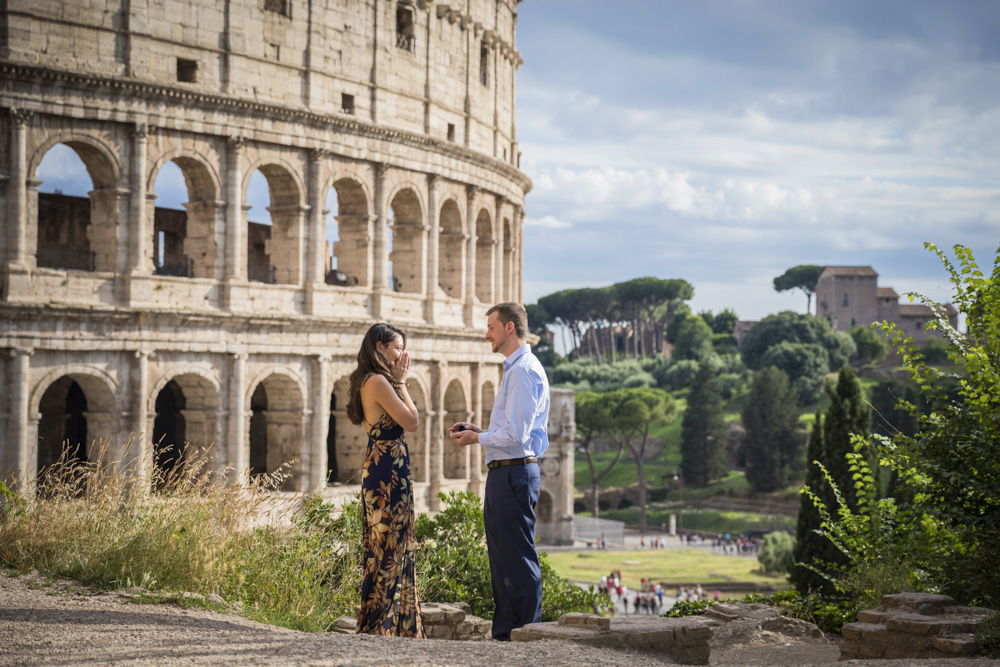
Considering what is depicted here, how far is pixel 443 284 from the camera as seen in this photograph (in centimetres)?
2900

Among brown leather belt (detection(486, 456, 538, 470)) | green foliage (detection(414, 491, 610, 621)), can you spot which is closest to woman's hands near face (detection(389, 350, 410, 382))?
brown leather belt (detection(486, 456, 538, 470))

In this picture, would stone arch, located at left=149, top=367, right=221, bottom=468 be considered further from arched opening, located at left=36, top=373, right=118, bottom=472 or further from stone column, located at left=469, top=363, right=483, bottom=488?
stone column, located at left=469, top=363, right=483, bottom=488

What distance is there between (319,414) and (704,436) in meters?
49.3

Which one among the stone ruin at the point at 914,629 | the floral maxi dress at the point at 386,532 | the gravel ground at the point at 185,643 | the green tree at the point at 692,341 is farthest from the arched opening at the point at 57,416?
the green tree at the point at 692,341

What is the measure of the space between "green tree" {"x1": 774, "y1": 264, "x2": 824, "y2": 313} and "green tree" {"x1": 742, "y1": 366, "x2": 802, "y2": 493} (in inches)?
1807

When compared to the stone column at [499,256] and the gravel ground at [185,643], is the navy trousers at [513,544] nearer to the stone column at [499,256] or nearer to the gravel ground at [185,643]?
the gravel ground at [185,643]

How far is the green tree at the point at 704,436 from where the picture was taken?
70438mm

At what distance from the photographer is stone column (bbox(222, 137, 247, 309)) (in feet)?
76.5

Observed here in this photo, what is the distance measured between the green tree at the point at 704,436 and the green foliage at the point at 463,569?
5469 cm

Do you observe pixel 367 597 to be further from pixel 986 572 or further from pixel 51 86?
pixel 51 86

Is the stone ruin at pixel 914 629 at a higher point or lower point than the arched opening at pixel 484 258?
lower

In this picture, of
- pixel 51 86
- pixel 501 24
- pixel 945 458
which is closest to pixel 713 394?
pixel 501 24

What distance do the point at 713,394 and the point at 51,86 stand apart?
54.6 meters

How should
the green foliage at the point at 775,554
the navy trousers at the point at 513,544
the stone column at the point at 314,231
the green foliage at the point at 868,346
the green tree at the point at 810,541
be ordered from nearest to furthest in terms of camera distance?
the navy trousers at the point at 513,544
the stone column at the point at 314,231
the green tree at the point at 810,541
the green foliage at the point at 775,554
the green foliage at the point at 868,346
